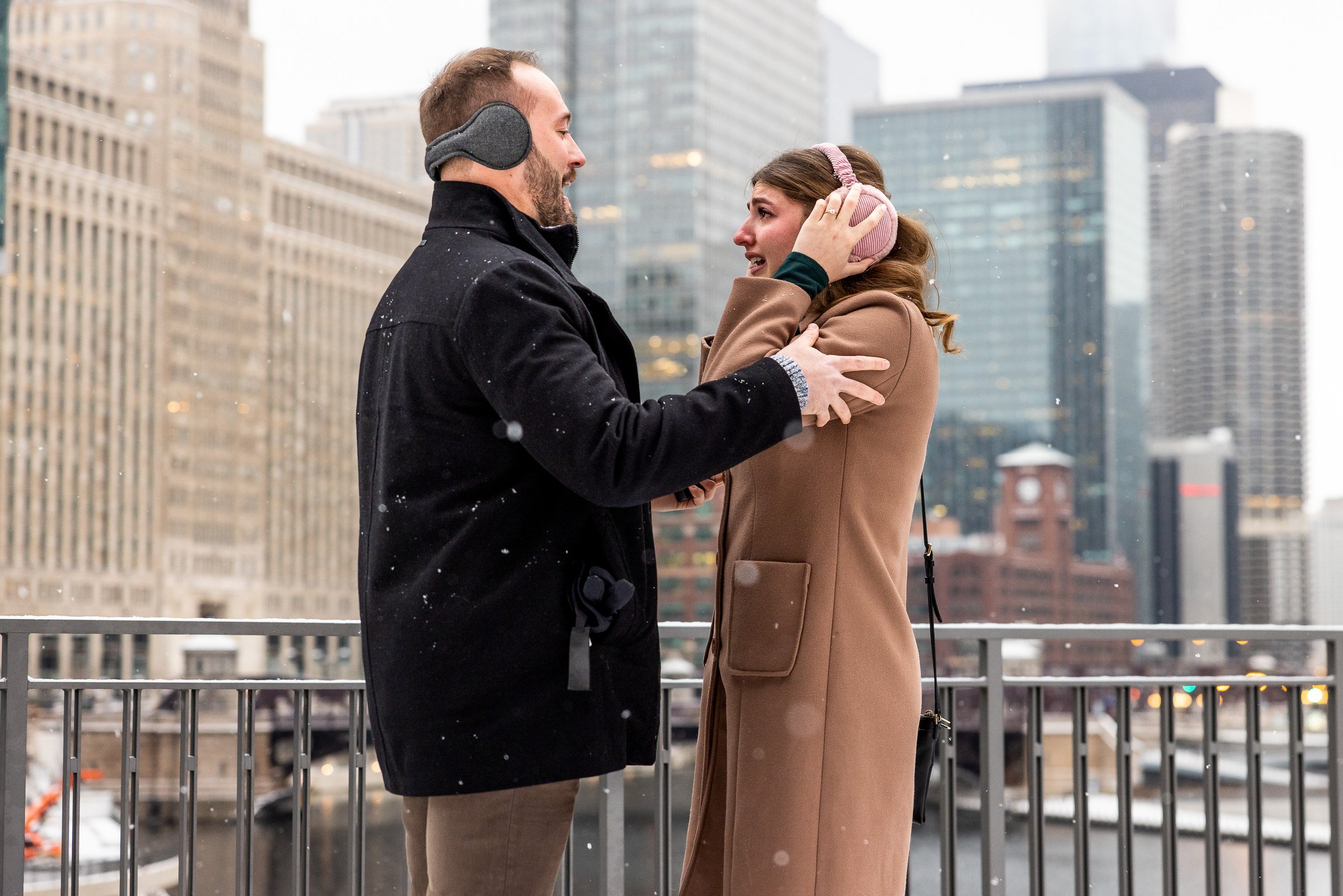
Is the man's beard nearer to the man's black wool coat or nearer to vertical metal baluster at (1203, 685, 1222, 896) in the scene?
the man's black wool coat

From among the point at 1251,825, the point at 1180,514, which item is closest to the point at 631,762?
the point at 1251,825

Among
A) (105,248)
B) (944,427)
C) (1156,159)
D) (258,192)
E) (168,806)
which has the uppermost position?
(1156,159)

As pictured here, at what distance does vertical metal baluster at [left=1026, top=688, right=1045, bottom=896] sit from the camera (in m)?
3.09

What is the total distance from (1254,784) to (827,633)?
200 cm

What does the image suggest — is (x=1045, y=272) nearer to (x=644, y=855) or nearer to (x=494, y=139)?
(x=644, y=855)

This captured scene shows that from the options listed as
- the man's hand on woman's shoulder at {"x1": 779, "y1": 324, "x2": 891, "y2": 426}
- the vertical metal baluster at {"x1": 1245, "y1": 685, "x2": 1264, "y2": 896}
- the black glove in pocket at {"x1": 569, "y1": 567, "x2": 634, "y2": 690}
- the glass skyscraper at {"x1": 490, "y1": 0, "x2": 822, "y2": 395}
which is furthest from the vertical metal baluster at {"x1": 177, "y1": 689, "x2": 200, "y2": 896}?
the glass skyscraper at {"x1": 490, "y1": 0, "x2": 822, "y2": 395}

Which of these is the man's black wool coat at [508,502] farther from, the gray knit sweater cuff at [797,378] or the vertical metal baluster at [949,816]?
the vertical metal baluster at [949,816]

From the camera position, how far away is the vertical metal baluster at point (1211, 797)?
322 centimetres

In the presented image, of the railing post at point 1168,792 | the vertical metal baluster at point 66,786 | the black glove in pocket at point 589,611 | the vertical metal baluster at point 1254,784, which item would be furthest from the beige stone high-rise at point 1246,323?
the black glove in pocket at point 589,611

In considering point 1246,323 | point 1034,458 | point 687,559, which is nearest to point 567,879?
point 687,559

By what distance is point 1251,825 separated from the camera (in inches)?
129

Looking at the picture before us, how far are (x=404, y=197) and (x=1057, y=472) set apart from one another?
50.9 m

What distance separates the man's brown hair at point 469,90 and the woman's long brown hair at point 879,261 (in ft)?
1.46

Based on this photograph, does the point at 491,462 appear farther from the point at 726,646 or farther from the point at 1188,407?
the point at 1188,407
